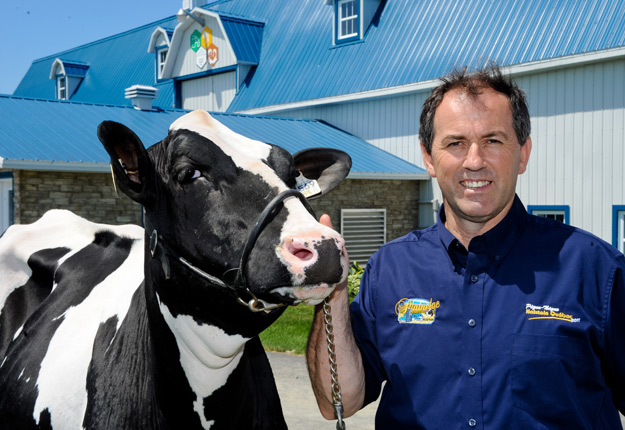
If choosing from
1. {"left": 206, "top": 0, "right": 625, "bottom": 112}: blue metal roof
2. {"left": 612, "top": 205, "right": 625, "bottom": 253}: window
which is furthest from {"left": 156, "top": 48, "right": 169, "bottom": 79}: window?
{"left": 612, "top": 205, "right": 625, "bottom": 253}: window

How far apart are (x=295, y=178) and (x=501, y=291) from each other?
94 cm

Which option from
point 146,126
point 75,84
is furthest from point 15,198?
point 75,84

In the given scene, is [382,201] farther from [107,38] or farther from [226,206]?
[107,38]

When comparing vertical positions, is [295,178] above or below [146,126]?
below

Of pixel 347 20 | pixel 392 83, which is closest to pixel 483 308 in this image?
pixel 392 83

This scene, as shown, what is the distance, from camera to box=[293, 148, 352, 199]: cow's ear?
3230 millimetres

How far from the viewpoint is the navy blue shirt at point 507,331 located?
260 centimetres

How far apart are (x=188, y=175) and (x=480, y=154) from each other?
1158 millimetres

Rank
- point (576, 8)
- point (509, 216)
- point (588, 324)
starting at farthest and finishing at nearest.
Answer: point (576, 8) < point (509, 216) < point (588, 324)

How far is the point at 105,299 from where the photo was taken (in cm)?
366

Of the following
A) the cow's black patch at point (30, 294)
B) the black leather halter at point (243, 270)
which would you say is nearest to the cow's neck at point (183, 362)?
the black leather halter at point (243, 270)

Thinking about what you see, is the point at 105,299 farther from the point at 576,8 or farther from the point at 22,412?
the point at 576,8

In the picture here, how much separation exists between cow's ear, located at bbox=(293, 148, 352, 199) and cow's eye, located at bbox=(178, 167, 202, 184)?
0.63 m

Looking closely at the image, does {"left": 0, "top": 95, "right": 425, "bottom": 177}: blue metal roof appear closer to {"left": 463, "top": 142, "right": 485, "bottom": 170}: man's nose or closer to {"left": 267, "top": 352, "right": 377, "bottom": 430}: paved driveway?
{"left": 267, "top": 352, "right": 377, "bottom": 430}: paved driveway
